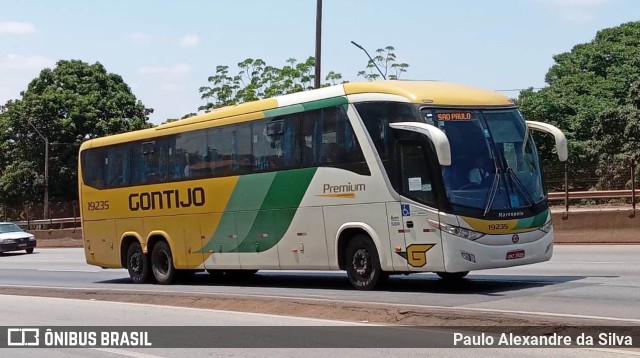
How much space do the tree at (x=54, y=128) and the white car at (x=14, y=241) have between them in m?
13.2

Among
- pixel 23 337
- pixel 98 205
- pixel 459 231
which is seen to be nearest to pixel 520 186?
pixel 459 231

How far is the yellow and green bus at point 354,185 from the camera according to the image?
44.9ft

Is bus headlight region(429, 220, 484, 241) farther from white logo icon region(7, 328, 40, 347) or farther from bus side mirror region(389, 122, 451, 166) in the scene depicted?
white logo icon region(7, 328, 40, 347)

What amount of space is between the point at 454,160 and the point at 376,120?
1600 millimetres

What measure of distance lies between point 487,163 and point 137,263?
9985mm

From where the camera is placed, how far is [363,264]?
15.1 metres

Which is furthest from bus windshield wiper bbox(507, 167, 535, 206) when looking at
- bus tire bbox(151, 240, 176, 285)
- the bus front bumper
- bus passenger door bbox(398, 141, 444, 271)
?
bus tire bbox(151, 240, 176, 285)

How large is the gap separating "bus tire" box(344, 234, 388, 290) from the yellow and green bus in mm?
25

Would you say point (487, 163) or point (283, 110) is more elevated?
point (283, 110)

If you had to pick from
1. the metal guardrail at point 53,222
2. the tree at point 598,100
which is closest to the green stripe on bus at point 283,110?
the tree at point 598,100

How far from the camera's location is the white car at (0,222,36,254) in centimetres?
4031

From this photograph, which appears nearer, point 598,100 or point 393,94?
point 393,94

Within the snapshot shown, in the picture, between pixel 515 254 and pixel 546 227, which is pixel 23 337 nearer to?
pixel 515 254

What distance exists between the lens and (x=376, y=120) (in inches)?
573
